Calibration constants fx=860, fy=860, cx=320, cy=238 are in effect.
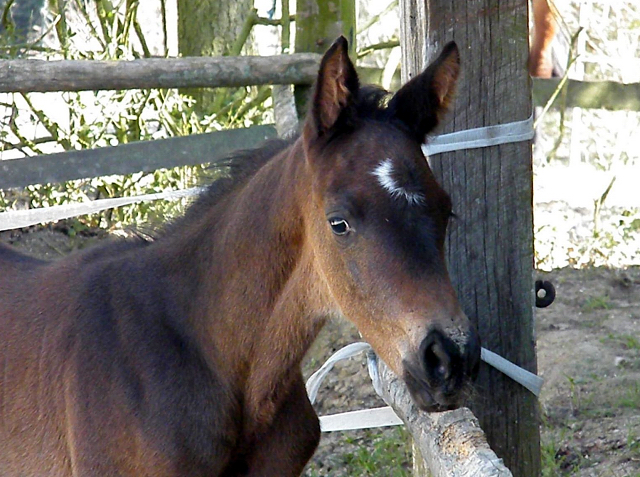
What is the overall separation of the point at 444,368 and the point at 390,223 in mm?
386

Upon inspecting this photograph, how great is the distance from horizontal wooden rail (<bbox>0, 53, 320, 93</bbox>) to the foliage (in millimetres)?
1555

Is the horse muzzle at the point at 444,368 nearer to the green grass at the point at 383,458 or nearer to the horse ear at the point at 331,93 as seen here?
the horse ear at the point at 331,93

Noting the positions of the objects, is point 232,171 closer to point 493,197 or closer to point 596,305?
point 493,197

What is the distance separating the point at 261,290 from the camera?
8.36 ft

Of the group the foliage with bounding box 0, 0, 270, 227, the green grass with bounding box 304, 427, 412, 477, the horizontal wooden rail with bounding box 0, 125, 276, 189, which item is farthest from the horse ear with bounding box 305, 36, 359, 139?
the foliage with bounding box 0, 0, 270, 227

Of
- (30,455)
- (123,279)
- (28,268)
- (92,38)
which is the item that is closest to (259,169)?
(123,279)

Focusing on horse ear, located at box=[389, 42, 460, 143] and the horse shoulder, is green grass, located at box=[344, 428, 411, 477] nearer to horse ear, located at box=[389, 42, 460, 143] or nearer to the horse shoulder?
the horse shoulder

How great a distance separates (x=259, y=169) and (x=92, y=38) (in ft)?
15.8

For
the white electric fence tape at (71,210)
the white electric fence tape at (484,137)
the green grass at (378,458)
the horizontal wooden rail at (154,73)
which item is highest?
the horizontal wooden rail at (154,73)

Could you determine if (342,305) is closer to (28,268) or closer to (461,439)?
(461,439)

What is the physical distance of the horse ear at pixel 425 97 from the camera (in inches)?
94.7

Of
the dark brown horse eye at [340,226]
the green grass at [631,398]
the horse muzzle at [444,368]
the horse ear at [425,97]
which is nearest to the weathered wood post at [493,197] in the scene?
the horse ear at [425,97]

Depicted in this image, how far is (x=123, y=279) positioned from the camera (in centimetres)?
275

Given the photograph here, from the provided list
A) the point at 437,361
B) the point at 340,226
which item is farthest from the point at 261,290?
the point at 437,361
